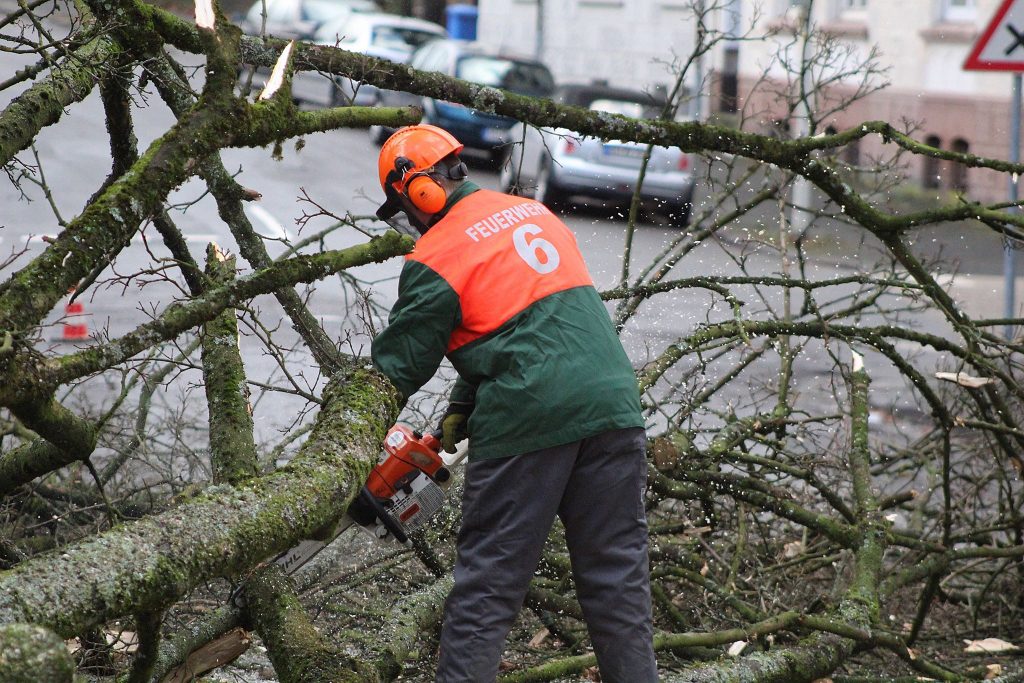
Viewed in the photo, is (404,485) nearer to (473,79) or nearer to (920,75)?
(473,79)

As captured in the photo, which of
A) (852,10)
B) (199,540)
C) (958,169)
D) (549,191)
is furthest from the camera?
(852,10)

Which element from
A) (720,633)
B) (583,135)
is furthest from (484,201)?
(720,633)

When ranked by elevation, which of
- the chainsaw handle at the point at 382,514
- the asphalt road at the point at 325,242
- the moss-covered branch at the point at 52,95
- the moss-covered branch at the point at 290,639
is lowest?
the asphalt road at the point at 325,242

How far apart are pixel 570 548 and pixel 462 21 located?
23692mm

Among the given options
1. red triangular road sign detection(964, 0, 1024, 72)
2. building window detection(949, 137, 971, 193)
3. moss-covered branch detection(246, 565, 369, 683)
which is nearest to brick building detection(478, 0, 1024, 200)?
building window detection(949, 137, 971, 193)

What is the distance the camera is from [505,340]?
3045 mm

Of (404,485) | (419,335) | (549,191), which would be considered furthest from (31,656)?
(549,191)

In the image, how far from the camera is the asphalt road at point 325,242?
643 centimetres

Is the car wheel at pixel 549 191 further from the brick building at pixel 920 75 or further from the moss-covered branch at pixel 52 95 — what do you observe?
the moss-covered branch at pixel 52 95

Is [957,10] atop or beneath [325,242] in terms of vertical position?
atop

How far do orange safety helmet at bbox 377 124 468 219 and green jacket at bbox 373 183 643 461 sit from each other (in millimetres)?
104

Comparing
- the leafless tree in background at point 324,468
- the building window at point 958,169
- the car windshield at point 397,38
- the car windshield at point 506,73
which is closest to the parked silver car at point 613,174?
the car windshield at point 506,73

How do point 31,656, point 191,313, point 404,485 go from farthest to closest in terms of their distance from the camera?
point 404,485 → point 191,313 → point 31,656

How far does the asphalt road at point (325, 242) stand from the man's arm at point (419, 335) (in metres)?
0.65
